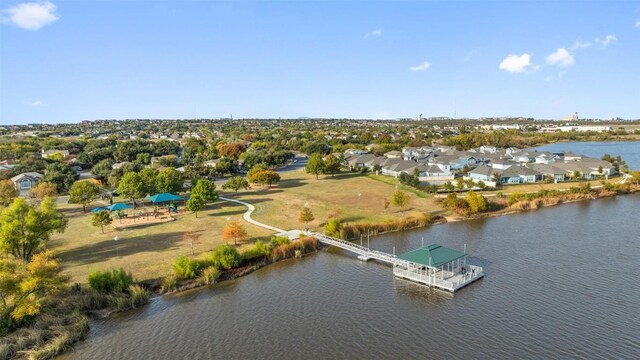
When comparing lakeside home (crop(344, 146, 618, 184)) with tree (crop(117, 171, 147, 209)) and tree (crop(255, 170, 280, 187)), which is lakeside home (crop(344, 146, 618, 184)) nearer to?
tree (crop(255, 170, 280, 187))

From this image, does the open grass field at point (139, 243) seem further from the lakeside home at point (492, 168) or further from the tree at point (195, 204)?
the lakeside home at point (492, 168)

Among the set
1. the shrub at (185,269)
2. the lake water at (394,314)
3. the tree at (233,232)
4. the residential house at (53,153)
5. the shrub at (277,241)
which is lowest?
the lake water at (394,314)

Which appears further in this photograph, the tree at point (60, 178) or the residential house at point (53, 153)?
the residential house at point (53, 153)

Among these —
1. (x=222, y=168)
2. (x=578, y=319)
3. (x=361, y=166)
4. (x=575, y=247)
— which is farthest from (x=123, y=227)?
(x=361, y=166)

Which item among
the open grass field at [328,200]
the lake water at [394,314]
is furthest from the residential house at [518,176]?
the lake water at [394,314]

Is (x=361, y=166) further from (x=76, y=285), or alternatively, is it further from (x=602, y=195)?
(x=76, y=285)

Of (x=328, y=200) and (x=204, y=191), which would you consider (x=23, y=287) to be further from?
(x=328, y=200)

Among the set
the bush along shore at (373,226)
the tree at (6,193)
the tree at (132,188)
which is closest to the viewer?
the bush along shore at (373,226)

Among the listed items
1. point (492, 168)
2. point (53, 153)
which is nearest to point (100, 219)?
point (492, 168)
